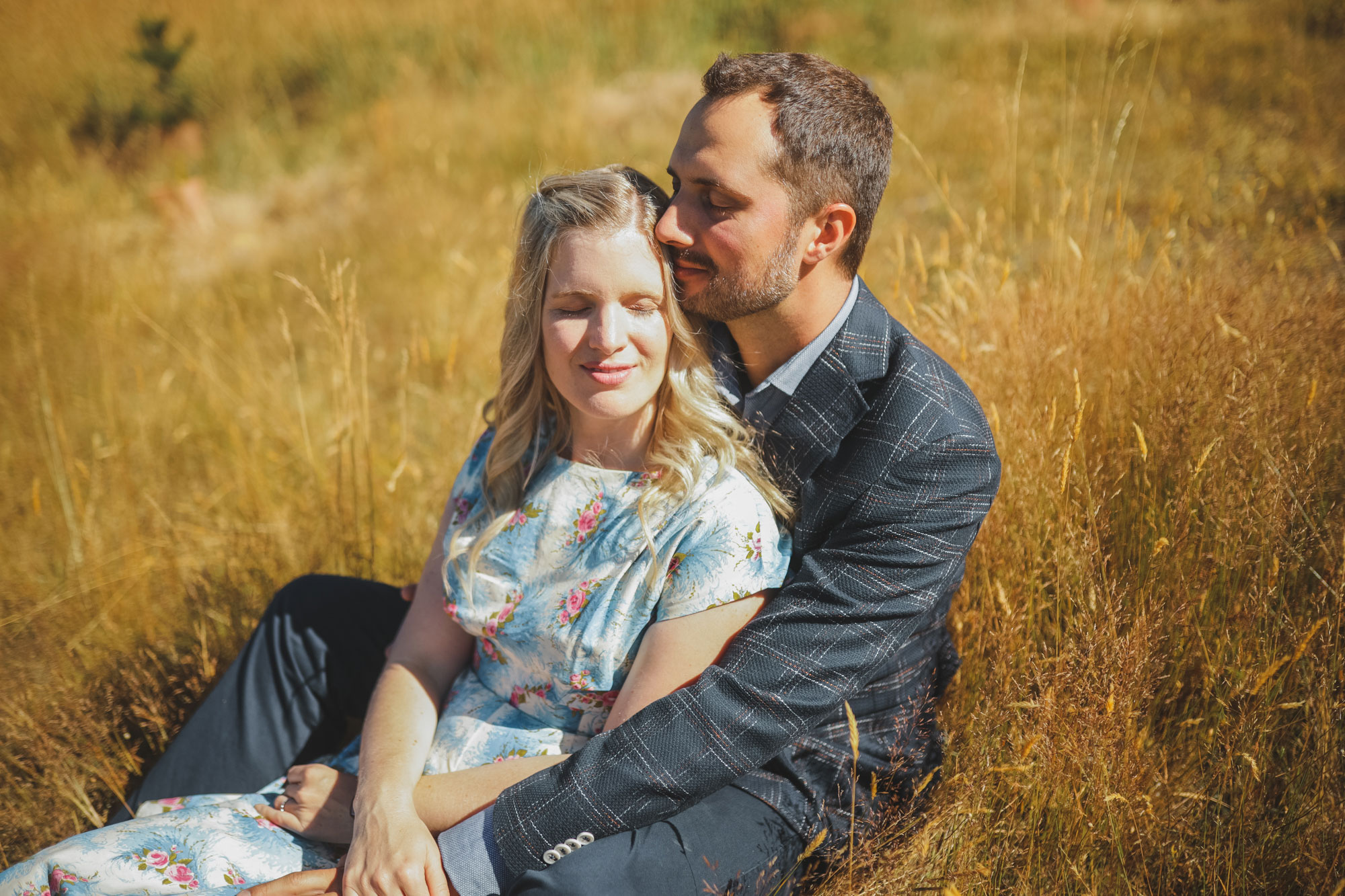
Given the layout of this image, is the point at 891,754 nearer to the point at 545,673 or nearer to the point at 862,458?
the point at 862,458

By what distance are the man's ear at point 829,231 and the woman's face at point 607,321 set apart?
0.36m

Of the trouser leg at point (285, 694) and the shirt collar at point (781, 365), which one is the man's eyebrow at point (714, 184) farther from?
the trouser leg at point (285, 694)

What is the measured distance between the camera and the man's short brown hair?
1.90 metres

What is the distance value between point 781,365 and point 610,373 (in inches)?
17.2

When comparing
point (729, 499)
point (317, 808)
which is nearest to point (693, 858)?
point (729, 499)

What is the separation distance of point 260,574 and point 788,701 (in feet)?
6.97

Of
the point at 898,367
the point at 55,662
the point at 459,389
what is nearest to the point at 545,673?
the point at 898,367

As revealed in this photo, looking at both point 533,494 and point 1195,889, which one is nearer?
point 1195,889

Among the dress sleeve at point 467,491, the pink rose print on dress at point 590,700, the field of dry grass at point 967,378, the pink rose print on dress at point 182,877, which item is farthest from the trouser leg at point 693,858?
the dress sleeve at point 467,491

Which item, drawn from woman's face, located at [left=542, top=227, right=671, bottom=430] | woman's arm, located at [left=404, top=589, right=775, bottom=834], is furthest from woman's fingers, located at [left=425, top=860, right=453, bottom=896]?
woman's face, located at [left=542, top=227, right=671, bottom=430]

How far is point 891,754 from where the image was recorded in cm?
177

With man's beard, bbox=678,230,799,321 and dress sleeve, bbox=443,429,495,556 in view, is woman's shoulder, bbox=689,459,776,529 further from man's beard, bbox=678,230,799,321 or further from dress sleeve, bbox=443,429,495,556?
dress sleeve, bbox=443,429,495,556

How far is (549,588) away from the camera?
1.89m

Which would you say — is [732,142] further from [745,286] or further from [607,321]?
[607,321]
